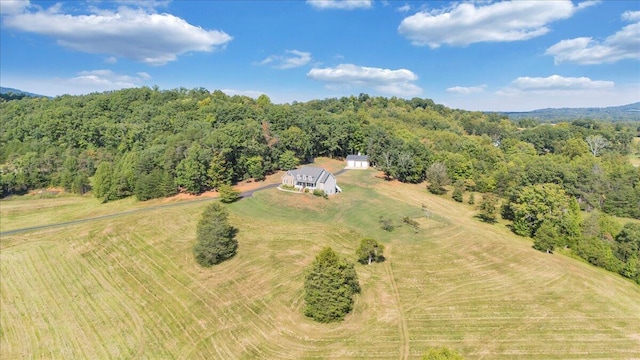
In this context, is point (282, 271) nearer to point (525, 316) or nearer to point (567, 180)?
point (525, 316)

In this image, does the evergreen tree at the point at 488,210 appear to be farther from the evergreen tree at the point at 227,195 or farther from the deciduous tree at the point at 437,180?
the evergreen tree at the point at 227,195

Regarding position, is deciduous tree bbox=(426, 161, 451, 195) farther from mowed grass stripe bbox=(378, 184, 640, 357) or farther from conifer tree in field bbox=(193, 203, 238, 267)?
conifer tree in field bbox=(193, 203, 238, 267)

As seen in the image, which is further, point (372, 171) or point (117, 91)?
point (117, 91)

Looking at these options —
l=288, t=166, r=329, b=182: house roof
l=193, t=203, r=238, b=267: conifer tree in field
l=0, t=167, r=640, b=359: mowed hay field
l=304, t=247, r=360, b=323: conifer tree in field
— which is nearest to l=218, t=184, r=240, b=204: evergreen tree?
l=0, t=167, r=640, b=359: mowed hay field

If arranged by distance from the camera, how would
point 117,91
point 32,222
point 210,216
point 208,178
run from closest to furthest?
point 210,216 < point 32,222 < point 208,178 < point 117,91

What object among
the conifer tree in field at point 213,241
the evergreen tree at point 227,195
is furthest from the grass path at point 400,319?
the evergreen tree at point 227,195

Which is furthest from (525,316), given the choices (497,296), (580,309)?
(580,309)

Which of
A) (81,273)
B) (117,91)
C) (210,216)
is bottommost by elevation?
(81,273)

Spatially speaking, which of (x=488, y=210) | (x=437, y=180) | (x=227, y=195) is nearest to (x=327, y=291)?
(x=227, y=195)
